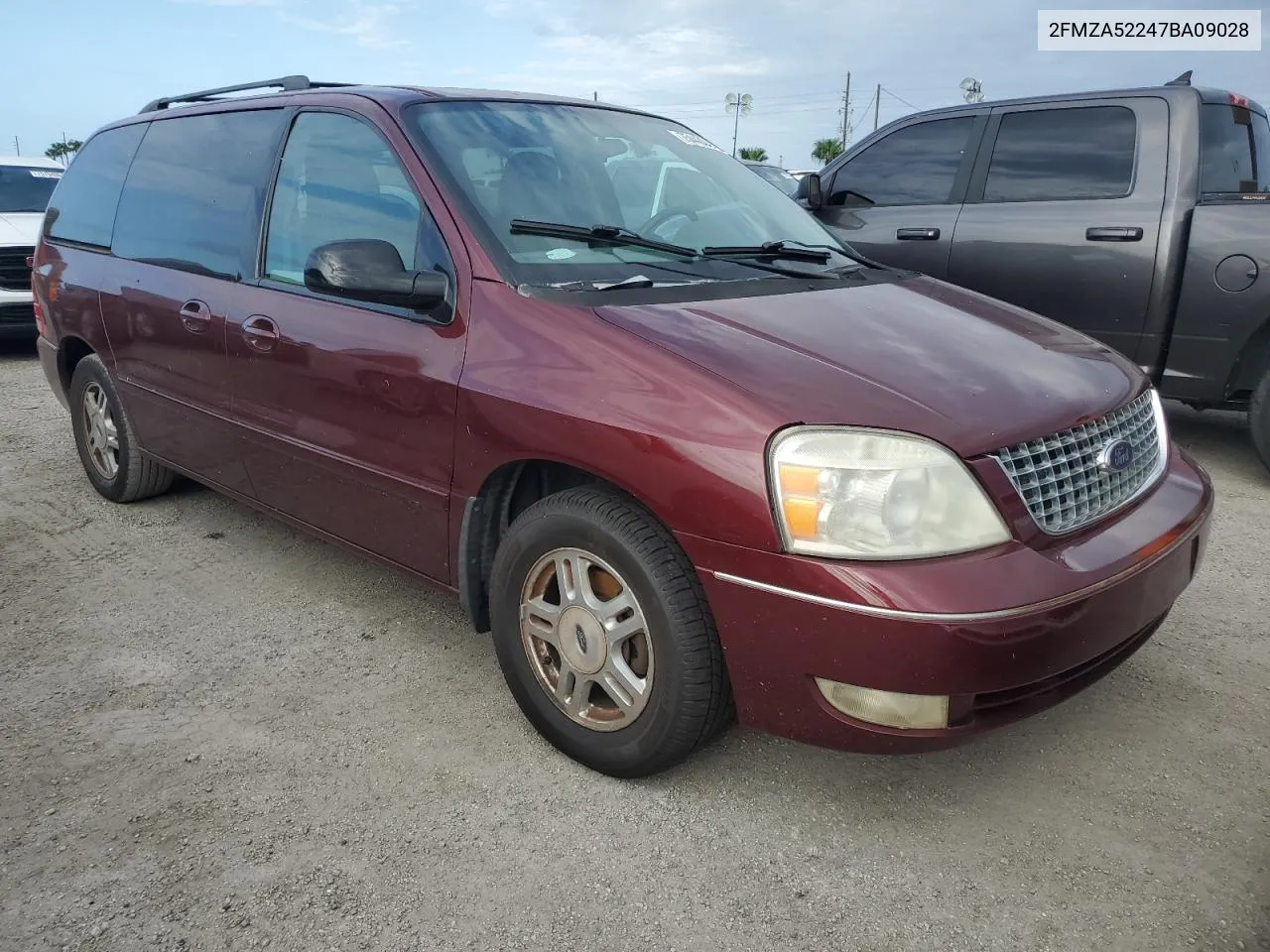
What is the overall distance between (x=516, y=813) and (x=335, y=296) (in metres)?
1.56

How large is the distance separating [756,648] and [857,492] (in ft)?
1.33

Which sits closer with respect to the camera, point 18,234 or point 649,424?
point 649,424

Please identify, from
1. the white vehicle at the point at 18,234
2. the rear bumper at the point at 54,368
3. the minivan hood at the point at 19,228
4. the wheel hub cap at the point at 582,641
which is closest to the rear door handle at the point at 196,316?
the rear bumper at the point at 54,368

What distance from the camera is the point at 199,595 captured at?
361 cm

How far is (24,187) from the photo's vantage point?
9633 mm

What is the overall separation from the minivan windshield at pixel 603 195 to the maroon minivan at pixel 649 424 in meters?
0.01

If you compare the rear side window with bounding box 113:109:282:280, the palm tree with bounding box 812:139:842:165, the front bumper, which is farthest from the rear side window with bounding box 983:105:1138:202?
the palm tree with bounding box 812:139:842:165

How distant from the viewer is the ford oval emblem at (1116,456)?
2.32m

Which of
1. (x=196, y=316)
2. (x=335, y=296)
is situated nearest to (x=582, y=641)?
(x=335, y=296)

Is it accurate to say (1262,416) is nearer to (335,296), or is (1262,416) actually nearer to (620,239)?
(620,239)

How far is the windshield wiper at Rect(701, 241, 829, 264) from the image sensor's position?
298 cm

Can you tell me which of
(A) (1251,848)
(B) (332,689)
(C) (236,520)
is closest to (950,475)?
(A) (1251,848)

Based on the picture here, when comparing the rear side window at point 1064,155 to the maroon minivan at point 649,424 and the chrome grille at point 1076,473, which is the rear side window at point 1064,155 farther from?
the chrome grille at point 1076,473

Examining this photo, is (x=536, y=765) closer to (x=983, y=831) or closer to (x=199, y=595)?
(x=983, y=831)
